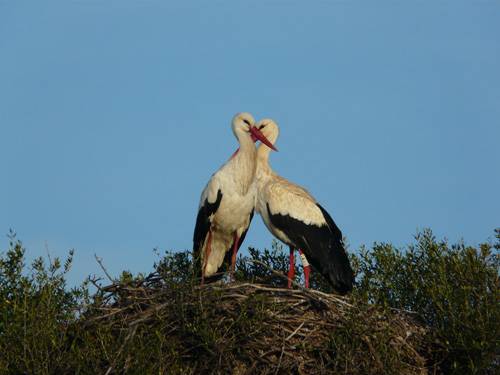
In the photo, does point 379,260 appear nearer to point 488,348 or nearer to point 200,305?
point 488,348

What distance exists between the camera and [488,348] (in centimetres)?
868

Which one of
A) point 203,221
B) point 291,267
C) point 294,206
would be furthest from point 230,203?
point 291,267

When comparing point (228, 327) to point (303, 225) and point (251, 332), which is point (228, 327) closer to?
point (251, 332)

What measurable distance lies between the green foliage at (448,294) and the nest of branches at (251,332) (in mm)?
380

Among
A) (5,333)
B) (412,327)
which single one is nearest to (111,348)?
(5,333)

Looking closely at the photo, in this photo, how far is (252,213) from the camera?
1155 cm

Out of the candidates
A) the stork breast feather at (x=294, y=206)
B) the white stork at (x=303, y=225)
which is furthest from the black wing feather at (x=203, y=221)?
the stork breast feather at (x=294, y=206)

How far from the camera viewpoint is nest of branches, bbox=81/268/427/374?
27.2 feet

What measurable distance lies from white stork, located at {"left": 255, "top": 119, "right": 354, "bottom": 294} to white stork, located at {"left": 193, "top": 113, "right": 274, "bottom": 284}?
26 cm

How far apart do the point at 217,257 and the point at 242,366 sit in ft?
10.9

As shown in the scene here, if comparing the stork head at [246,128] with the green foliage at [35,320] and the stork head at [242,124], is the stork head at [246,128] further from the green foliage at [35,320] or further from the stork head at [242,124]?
the green foliage at [35,320]

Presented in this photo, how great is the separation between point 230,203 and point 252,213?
47 cm

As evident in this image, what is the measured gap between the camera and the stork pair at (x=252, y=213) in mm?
11000

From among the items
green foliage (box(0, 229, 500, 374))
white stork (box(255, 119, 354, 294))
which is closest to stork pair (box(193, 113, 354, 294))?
white stork (box(255, 119, 354, 294))
